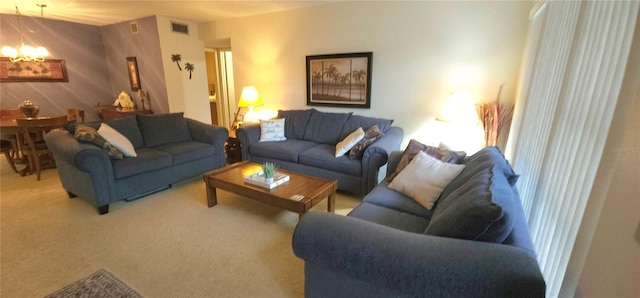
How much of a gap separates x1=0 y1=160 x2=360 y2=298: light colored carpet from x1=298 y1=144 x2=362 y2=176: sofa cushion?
35 cm

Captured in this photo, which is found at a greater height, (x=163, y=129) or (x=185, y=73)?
(x=185, y=73)

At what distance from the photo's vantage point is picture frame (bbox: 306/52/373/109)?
3.72 m

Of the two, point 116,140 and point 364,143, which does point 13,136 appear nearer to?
point 116,140

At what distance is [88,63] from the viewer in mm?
5285

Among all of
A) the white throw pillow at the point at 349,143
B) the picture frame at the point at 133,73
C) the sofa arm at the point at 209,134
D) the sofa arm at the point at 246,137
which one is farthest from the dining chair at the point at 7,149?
the white throw pillow at the point at 349,143

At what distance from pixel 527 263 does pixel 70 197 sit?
13.3 ft

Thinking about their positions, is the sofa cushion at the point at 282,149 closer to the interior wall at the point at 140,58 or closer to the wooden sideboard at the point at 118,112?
the interior wall at the point at 140,58

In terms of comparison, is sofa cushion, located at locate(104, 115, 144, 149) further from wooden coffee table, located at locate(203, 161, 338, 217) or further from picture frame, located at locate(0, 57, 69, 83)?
picture frame, located at locate(0, 57, 69, 83)

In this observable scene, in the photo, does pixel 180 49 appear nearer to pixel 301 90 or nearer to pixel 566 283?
pixel 301 90

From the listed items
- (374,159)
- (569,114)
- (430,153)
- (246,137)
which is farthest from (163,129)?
(569,114)

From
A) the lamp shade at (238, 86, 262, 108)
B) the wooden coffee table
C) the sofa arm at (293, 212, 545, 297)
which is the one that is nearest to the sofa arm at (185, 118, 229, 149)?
the lamp shade at (238, 86, 262, 108)

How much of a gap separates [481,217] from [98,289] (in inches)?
88.2

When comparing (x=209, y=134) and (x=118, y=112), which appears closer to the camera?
(x=209, y=134)

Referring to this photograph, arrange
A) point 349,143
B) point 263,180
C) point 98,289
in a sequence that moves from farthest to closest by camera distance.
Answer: point 349,143
point 263,180
point 98,289
